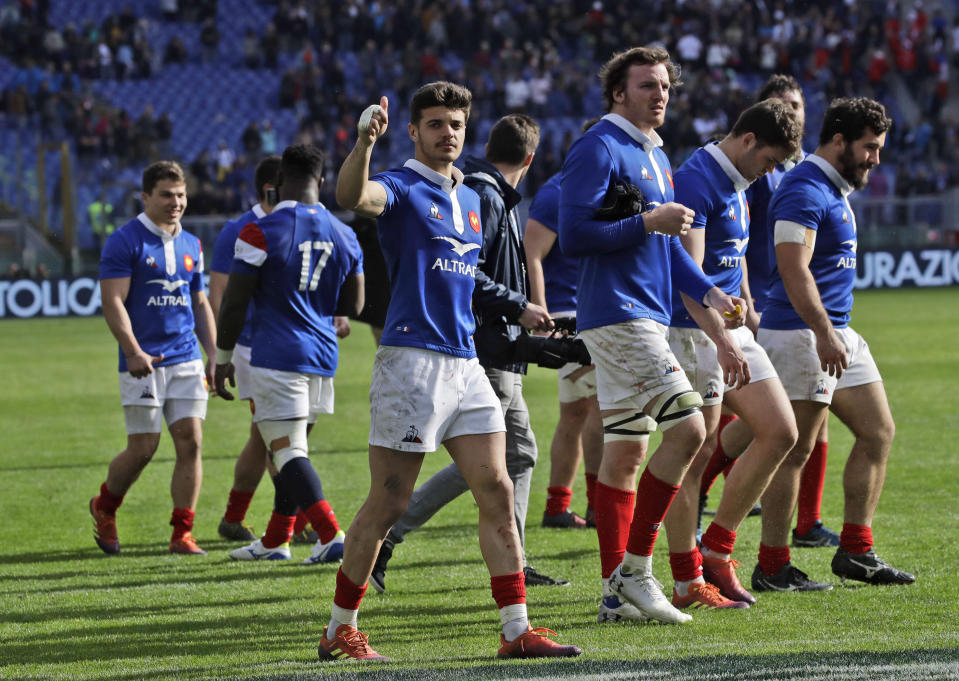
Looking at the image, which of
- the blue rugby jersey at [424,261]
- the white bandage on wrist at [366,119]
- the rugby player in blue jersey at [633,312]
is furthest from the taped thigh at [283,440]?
the white bandage on wrist at [366,119]

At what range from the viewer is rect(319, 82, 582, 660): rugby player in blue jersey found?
4359 millimetres

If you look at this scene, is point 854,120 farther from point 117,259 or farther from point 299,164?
point 117,259

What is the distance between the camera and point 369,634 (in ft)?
16.1

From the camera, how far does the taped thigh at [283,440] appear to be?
6.05 m

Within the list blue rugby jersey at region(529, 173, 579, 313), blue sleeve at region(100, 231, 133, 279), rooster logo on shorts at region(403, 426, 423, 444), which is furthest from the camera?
blue rugby jersey at region(529, 173, 579, 313)

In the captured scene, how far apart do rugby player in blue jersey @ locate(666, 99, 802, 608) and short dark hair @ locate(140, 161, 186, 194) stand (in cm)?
284

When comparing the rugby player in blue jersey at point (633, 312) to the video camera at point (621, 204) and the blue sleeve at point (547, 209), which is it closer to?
the video camera at point (621, 204)

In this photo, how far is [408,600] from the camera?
5.52 m

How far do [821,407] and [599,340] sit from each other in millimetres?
1214

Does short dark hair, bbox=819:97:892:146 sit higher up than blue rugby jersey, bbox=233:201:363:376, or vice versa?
short dark hair, bbox=819:97:892:146

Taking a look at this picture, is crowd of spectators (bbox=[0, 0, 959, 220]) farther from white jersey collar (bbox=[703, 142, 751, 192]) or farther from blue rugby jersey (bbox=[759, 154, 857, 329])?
white jersey collar (bbox=[703, 142, 751, 192])

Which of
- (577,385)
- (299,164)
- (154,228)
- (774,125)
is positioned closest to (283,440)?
(299,164)

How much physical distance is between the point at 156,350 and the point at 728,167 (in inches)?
127

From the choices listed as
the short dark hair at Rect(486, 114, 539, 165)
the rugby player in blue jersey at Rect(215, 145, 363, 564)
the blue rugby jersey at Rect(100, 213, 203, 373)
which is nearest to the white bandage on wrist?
the short dark hair at Rect(486, 114, 539, 165)
